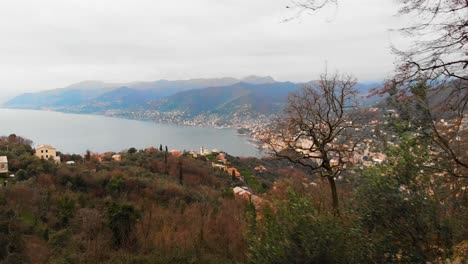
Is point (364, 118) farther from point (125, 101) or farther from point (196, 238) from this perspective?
point (125, 101)

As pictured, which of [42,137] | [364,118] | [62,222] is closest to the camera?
[364,118]

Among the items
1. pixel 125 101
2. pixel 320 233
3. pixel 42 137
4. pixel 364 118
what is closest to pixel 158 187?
pixel 364 118

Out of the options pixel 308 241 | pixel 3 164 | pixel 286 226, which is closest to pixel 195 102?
pixel 3 164


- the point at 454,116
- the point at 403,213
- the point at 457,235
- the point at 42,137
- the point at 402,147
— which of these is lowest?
the point at 42,137

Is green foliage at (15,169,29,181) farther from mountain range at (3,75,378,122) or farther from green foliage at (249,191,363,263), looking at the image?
mountain range at (3,75,378,122)

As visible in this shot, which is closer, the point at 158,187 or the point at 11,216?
the point at 11,216

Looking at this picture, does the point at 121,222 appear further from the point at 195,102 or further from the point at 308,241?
the point at 195,102

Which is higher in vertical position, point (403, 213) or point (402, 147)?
point (402, 147)

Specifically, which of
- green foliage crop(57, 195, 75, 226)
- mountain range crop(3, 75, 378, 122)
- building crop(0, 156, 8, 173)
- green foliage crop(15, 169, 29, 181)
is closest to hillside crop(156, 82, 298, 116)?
mountain range crop(3, 75, 378, 122)

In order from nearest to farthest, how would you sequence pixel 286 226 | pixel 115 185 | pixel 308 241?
pixel 308 241 < pixel 286 226 < pixel 115 185
